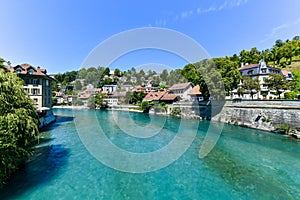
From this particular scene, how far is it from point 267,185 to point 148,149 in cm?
887

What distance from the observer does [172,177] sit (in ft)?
32.6

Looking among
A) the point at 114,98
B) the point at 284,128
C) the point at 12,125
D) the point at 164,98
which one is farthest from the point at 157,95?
the point at 12,125

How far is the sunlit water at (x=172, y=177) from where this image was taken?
8.09 meters

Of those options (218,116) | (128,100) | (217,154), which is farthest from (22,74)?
(128,100)

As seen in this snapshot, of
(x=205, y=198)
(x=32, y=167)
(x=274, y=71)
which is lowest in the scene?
(x=205, y=198)

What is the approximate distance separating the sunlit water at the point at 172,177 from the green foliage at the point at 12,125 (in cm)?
170

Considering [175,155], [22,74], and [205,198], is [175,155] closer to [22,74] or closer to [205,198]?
[205,198]

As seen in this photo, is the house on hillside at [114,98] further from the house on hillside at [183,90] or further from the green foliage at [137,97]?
the house on hillside at [183,90]

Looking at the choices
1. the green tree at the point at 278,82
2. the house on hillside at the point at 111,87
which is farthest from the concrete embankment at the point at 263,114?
the house on hillside at the point at 111,87

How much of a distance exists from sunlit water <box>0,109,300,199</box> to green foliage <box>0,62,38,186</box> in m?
1.70

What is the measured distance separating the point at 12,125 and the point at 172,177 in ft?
29.2

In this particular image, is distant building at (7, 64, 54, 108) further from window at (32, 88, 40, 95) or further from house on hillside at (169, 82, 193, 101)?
house on hillside at (169, 82, 193, 101)

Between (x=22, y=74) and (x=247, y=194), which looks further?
(x=22, y=74)

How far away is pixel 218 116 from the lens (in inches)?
1134
